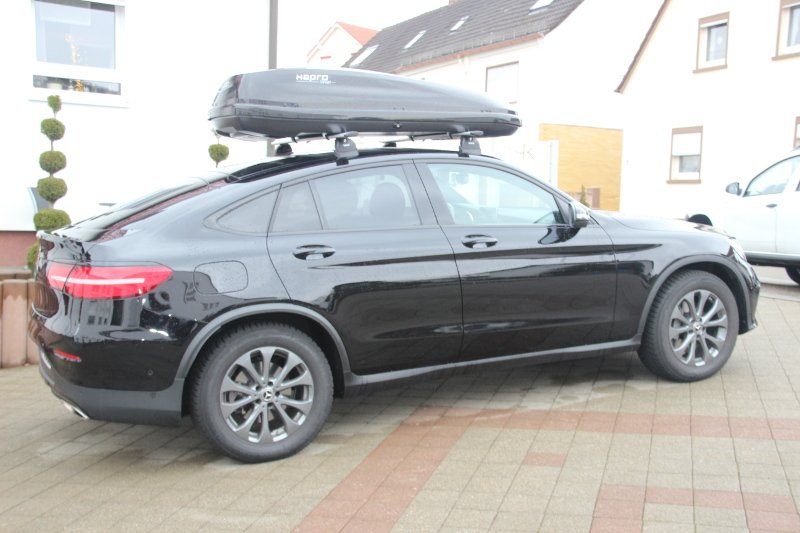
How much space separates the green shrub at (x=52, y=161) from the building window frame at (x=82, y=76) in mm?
945

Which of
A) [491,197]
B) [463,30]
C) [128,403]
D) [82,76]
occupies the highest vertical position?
[463,30]

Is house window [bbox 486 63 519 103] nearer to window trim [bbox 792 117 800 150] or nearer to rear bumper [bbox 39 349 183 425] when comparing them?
window trim [bbox 792 117 800 150]

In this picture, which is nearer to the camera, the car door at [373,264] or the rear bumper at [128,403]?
the rear bumper at [128,403]

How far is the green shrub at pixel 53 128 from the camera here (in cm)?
795

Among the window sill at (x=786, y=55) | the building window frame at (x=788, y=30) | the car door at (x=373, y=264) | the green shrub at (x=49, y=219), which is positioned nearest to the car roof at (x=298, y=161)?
the car door at (x=373, y=264)

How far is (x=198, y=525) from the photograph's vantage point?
3.48m

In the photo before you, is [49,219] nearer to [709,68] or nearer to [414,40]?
[709,68]

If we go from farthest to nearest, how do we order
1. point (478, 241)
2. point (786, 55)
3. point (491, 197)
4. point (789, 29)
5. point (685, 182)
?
point (685, 182) < point (789, 29) < point (786, 55) < point (491, 197) < point (478, 241)

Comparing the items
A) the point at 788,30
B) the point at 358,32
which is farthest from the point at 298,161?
the point at 358,32

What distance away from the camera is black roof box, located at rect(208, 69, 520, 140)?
4535 mm

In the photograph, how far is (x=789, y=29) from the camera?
20.9 m

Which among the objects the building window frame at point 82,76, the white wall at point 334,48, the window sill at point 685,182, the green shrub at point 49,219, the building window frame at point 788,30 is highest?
the white wall at point 334,48

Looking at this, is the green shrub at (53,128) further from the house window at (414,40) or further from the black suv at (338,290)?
the house window at (414,40)

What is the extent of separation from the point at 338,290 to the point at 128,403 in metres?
1.21
